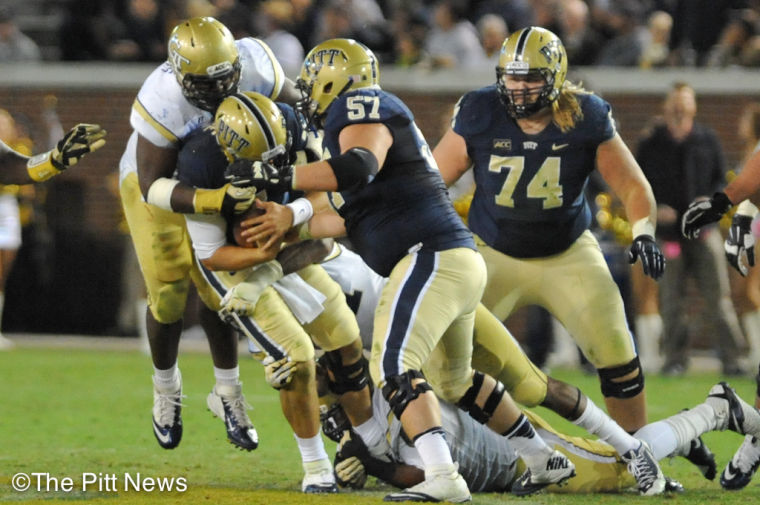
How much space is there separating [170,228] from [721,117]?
276 inches

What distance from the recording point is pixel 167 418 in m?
6.48

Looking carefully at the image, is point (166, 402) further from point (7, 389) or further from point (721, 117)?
point (721, 117)

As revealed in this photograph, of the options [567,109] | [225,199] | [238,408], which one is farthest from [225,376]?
[567,109]

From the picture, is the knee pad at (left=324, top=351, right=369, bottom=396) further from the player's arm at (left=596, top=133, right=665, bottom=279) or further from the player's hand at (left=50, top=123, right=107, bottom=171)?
the player's hand at (left=50, top=123, right=107, bottom=171)

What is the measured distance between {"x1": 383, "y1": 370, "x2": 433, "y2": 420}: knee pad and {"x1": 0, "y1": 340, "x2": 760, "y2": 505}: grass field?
0.44 m

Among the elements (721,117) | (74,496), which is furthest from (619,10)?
(74,496)

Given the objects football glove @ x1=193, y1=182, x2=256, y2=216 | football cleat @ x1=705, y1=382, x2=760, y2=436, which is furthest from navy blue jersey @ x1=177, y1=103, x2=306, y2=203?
football cleat @ x1=705, y1=382, x2=760, y2=436

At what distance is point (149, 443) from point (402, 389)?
2439 mm

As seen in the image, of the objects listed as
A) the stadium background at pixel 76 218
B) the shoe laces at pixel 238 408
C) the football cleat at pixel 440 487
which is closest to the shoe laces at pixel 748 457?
the football cleat at pixel 440 487

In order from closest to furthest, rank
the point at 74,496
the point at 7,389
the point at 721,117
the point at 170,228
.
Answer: the point at 74,496
the point at 170,228
the point at 7,389
the point at 721,117

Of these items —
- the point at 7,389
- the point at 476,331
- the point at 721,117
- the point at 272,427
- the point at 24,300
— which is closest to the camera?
the point at 476,331

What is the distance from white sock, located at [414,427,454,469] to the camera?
4.94 metres

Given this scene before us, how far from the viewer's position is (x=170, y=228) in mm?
6305

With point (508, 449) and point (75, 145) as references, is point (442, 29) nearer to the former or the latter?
point (75, 145)
